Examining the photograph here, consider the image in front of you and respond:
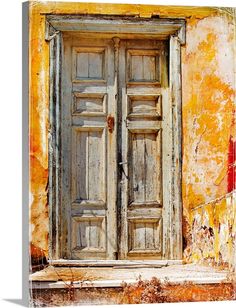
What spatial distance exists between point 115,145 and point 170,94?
0.63 m

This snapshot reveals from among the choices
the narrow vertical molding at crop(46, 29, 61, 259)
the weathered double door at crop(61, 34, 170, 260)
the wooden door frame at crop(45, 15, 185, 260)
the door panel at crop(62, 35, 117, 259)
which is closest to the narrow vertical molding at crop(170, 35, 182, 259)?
the wooden door frame at crop(45, 15, 185, 260)

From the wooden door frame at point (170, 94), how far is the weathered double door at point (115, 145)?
0.10 meters

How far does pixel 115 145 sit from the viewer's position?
20.7 feet

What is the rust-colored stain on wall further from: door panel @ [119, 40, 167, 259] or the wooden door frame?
door panel @ [119, 40, 167, 259]

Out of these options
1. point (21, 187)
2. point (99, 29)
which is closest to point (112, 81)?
point (99, 29)

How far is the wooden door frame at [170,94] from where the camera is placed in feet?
19.7

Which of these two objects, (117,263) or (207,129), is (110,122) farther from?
(117,263)

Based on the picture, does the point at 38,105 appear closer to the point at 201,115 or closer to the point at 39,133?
the point at 39,133

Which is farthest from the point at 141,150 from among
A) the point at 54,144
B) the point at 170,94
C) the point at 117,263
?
the point at 117,263

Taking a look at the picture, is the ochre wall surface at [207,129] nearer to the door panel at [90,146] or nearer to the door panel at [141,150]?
the door panel at [141,150]

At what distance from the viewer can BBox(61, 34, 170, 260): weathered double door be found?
6.25m

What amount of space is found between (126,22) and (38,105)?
39.5 inches

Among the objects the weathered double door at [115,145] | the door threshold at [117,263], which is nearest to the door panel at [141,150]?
the weathered double door at [115,145]

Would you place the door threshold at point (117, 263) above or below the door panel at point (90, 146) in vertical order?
below
